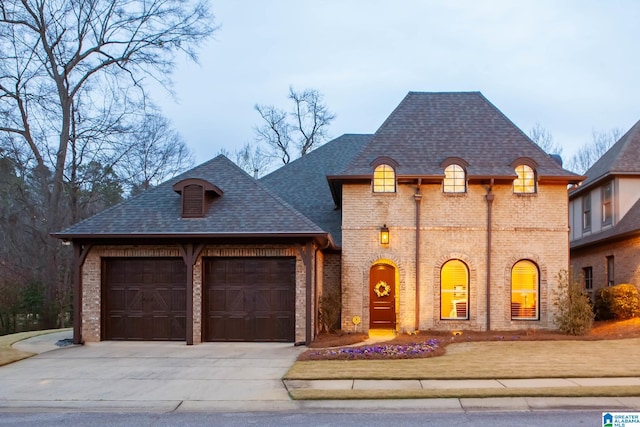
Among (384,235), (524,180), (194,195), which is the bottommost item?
(384,235)

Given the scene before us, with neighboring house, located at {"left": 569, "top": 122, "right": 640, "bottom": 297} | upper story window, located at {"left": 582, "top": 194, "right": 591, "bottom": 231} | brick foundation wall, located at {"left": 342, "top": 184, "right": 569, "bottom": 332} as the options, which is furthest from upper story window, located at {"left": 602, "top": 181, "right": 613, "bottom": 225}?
brick foundation wall, located at {"left": 342, "top": 184, "right": 569, "bottom": 332}

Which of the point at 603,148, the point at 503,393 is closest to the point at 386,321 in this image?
the point at 503,393

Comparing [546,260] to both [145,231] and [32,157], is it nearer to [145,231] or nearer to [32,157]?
[145,231]

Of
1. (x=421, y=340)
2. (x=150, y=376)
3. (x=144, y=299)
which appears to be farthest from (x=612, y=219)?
(x=150, y=376)

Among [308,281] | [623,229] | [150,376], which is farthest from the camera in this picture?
[623,229]

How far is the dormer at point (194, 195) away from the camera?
1756 cm

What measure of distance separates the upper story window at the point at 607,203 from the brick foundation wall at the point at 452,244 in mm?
4792

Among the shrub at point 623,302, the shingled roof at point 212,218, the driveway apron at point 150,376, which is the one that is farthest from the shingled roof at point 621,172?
the driveway apron at point 150,376

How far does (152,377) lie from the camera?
12.1m

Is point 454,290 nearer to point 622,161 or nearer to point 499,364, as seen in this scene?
point 499,364

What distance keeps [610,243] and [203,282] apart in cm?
1485

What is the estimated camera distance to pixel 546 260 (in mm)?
19453

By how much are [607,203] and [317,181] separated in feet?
36.1

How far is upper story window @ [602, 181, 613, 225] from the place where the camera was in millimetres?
23266
